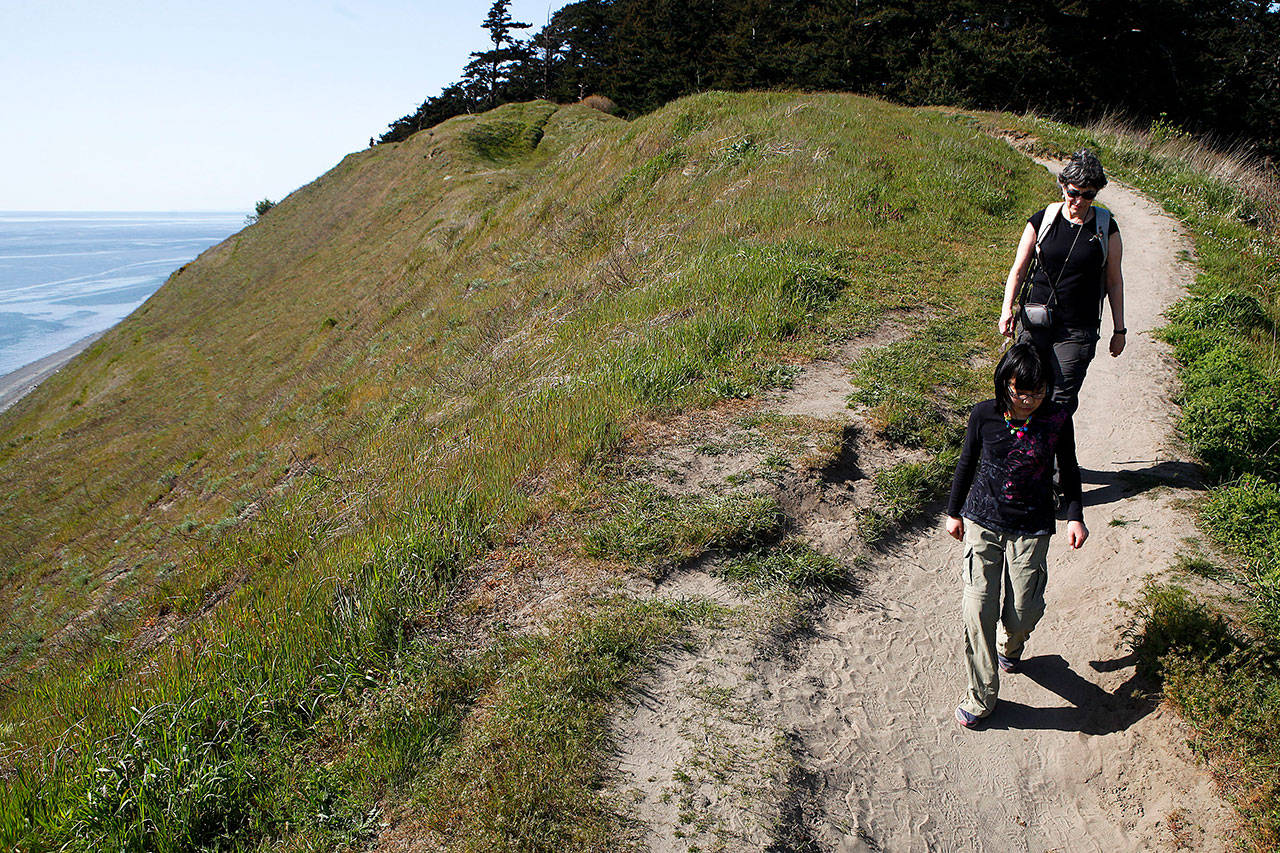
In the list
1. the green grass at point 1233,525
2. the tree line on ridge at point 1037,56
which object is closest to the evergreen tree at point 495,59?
the tree line on ridge at point 1037,56

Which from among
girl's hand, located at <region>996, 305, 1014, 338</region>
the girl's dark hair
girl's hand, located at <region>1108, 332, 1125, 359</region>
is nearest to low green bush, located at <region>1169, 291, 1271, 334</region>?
girl's hand, located at <region>1108, 332, 1125, 359</region>

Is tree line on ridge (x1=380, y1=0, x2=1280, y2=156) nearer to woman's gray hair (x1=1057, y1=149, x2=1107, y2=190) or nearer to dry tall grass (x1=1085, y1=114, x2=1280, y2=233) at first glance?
dry tall grass (x1=1085, y1=114, x2=1280, y2=233)

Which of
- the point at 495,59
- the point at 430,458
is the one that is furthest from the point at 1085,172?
the point at 495,59

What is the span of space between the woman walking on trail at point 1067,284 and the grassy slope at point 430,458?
1.48m

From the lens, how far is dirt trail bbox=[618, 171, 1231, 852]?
3.22 metres

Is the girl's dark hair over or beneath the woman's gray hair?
beneath

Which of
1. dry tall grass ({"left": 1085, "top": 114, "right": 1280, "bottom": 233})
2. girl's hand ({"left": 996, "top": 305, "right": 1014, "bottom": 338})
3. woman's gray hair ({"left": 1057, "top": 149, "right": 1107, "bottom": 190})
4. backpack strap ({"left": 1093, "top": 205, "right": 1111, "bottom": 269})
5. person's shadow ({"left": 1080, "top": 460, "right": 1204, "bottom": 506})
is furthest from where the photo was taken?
dry tall grass ({"left": 1085, "top": 114, "right": 1280, "bottom": 233})

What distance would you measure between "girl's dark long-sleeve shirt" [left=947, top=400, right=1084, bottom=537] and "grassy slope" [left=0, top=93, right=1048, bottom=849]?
186cm

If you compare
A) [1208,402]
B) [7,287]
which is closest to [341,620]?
[1208,402]

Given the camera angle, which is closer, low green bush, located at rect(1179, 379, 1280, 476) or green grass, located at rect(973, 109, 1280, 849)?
green grass, located at rect(973, 109, 1280, 849)

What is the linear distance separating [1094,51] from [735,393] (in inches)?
1417

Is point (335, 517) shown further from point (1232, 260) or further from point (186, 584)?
point (1232, 260)

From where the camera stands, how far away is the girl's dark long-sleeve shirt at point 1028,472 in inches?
137

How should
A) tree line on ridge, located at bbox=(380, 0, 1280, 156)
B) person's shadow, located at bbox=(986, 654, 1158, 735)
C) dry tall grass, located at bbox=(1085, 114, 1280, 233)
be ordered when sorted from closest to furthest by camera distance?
person's shadow, located at bbox=(986, 654, 1158, 735) → dry tall grass, located at bbox=(1085, 114, 1280, 233) → tree line on ridge, located at bbox=(380, 0, 1280, 156)
